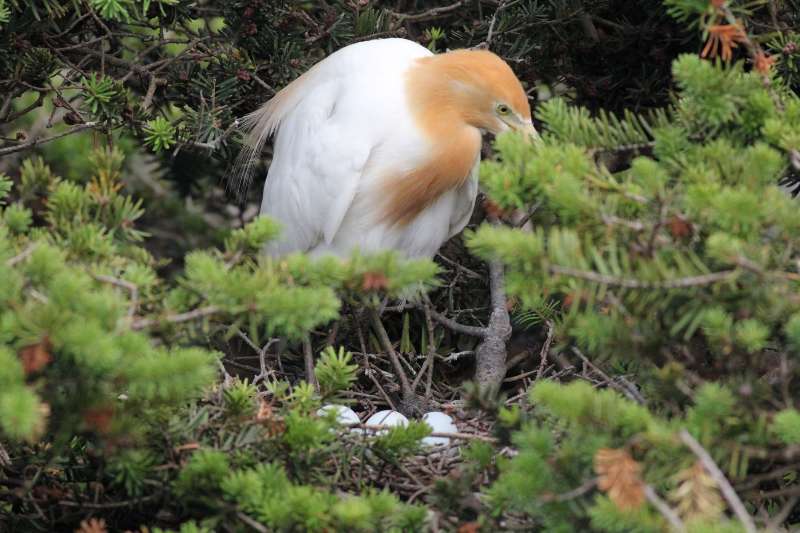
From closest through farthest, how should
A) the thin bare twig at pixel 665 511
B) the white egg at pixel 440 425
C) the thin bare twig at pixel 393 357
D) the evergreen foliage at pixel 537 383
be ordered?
the thin bare twig at pixel 665 511 → the evergreen foliage at pixel 537 383 → the white egg at pixel 440 425 → the thin bare twig at pixel 393 357

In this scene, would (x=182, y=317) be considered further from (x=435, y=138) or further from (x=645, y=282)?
(x=435, y=138)

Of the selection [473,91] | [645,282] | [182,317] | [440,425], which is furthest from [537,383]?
[473,91]

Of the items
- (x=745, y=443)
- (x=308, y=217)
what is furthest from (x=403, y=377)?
(x=745, y=443)

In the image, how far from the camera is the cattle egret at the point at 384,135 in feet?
8.41

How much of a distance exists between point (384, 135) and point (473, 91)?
0.23 m

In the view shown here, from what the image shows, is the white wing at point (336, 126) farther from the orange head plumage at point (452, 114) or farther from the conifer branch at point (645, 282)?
the conifer branch at point (645, 282)

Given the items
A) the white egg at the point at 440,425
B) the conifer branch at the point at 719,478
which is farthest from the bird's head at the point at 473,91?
the conifer branch at the point at 719,478

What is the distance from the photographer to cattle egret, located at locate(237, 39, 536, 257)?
2.56 m

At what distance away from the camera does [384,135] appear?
2602mm

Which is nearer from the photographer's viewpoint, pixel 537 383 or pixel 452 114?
pixel 537 383

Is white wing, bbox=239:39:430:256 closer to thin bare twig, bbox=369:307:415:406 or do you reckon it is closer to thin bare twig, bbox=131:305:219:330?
thin bare twig, bbox=369:307:415:406

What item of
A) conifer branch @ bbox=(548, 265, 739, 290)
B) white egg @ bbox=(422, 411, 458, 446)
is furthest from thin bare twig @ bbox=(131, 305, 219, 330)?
white egg @ bbox=(422, 411, 458, 446)

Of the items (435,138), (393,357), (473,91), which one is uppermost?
(473,91)

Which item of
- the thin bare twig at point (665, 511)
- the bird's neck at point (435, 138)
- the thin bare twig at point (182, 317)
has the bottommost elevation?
the bird's neck at point (435, 138)
